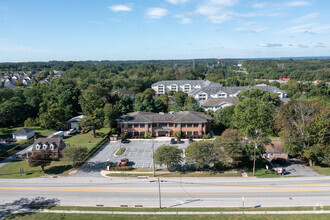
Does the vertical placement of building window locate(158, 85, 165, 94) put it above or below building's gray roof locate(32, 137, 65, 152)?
above

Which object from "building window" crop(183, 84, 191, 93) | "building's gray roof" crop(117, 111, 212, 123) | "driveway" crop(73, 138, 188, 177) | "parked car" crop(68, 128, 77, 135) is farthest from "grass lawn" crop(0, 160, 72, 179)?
"building window" crop(183, 84, 191, 93)

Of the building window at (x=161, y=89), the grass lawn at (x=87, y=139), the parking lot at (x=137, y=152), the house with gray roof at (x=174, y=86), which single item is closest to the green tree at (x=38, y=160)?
the parking lot at (x=137, y=152)

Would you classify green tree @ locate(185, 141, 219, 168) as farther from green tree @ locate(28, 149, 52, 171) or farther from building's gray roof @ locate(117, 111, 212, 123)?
green tree @ locate(28, 149, 52, 171)

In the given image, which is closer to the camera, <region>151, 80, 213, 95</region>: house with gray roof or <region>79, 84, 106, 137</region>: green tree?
<region>79, 84, 106, 137</region>: green tree

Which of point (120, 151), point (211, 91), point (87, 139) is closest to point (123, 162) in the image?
point (120, 151)

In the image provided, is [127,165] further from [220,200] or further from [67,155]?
[220,200]

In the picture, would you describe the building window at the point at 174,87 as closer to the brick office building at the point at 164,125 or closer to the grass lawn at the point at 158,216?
the brick office building at the point at 164,125

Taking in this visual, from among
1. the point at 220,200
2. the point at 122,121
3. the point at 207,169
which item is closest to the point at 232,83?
the point at 122,121
